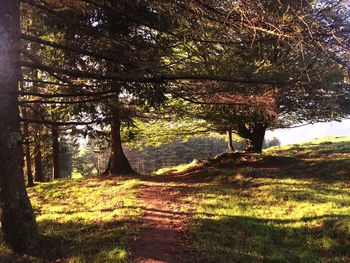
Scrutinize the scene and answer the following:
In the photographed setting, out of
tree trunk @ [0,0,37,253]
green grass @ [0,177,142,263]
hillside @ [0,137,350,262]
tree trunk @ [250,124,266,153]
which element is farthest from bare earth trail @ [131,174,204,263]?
tree trunk @ [250,124,266,153]

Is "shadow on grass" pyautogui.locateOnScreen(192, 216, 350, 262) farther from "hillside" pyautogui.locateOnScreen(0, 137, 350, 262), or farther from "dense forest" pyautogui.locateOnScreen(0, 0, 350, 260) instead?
"dense forest" pyautogui.locateOnScreen(0, 0, 350, 260)

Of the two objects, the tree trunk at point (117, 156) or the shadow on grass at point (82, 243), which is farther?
the tree trunk at point (117, 156)

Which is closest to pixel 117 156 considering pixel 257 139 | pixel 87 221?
pixel 257 139

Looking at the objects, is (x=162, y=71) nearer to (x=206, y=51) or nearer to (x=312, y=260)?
(x=206, y=51)

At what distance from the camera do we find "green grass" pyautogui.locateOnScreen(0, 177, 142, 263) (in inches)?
326

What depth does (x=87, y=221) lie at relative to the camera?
11.0 metres

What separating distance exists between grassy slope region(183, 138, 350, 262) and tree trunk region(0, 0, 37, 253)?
3.96 metres

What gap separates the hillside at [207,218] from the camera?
8.52 metres

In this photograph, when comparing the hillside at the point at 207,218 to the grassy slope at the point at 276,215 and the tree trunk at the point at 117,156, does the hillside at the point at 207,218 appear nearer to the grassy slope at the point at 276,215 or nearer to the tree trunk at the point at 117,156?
the grassy slope at the point at 276,215

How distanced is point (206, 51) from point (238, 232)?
5.04 metres

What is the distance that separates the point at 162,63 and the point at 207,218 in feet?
15.2

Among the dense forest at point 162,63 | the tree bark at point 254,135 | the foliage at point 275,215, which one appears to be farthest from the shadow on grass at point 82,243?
the tree bark at point 254,135

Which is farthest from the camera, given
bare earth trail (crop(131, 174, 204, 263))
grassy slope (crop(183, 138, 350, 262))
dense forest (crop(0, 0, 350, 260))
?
grassy slope (crop(183, 138, 350, 262))

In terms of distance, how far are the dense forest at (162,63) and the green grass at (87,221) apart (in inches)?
26.9
